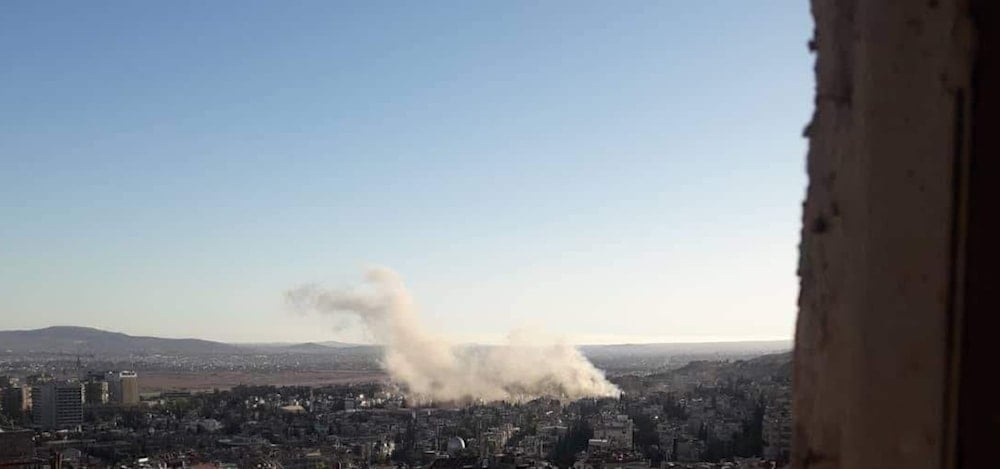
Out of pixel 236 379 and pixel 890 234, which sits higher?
pixel 890 234

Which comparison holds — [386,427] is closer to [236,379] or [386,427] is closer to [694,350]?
[236,379]

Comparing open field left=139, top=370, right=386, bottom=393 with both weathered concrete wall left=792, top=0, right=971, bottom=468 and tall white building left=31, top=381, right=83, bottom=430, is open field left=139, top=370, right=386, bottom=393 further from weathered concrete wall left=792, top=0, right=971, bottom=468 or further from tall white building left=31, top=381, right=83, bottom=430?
weathered concrete wall left=792, top=0, right=971, bottom=468

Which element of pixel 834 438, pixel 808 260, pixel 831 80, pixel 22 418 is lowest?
pixel 22 418

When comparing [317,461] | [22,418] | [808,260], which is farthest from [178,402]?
[808,260]

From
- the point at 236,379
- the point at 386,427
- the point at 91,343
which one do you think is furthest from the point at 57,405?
the point at 91,343

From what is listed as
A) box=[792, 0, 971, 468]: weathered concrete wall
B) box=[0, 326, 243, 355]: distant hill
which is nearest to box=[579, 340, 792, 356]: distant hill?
box=[0, 326, 243, 355]: distant hill

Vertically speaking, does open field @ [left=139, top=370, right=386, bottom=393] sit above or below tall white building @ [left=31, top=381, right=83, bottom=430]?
below

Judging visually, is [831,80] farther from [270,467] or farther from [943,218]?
[270,467]
